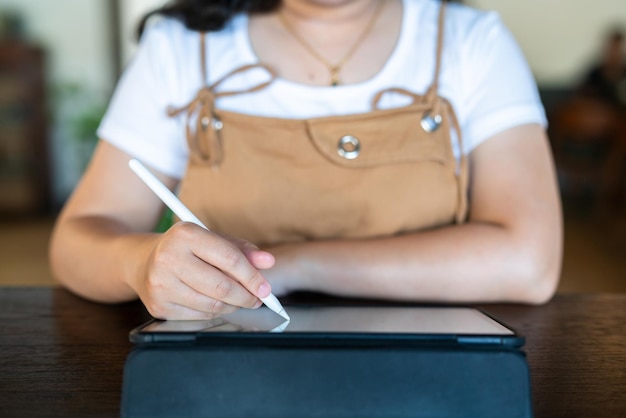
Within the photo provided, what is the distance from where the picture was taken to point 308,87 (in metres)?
1.00

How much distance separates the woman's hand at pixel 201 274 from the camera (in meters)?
0.58

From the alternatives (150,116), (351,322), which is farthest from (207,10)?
(351,322)

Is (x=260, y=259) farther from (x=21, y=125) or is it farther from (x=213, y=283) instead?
(x=21, y=125)

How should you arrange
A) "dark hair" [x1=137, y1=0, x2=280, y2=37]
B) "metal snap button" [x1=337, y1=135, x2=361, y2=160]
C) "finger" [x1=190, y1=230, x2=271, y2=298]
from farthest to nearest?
1. "dark hair" [x1=137, y1=0, x2=280, y2=37]
2. "metal snap button" [x1=337, y1=135, x2=361, y2=160]
3. "finger" [x1=190, y1=230, x2=271, y2=298]

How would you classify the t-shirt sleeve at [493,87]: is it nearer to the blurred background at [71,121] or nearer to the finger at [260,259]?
the finger at [260,259]

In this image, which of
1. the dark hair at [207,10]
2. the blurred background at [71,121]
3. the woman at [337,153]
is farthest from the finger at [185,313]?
the blurred background at [71,121]

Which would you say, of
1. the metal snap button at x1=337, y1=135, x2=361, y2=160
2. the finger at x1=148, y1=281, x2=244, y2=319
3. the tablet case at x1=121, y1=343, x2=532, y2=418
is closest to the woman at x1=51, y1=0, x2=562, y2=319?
the metal snap button at x1=337, y1=135, x2=361, y2=160

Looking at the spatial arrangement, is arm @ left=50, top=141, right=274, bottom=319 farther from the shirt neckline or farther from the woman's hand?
the shirt neckline

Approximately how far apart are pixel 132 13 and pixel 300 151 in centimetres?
444

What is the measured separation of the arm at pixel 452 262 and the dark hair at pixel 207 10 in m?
0.40

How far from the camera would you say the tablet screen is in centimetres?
52

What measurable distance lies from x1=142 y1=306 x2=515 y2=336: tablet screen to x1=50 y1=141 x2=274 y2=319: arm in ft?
0.09

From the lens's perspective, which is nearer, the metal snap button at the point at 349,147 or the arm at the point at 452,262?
the arm at the point at 452,262

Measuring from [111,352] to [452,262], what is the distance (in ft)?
1.31
